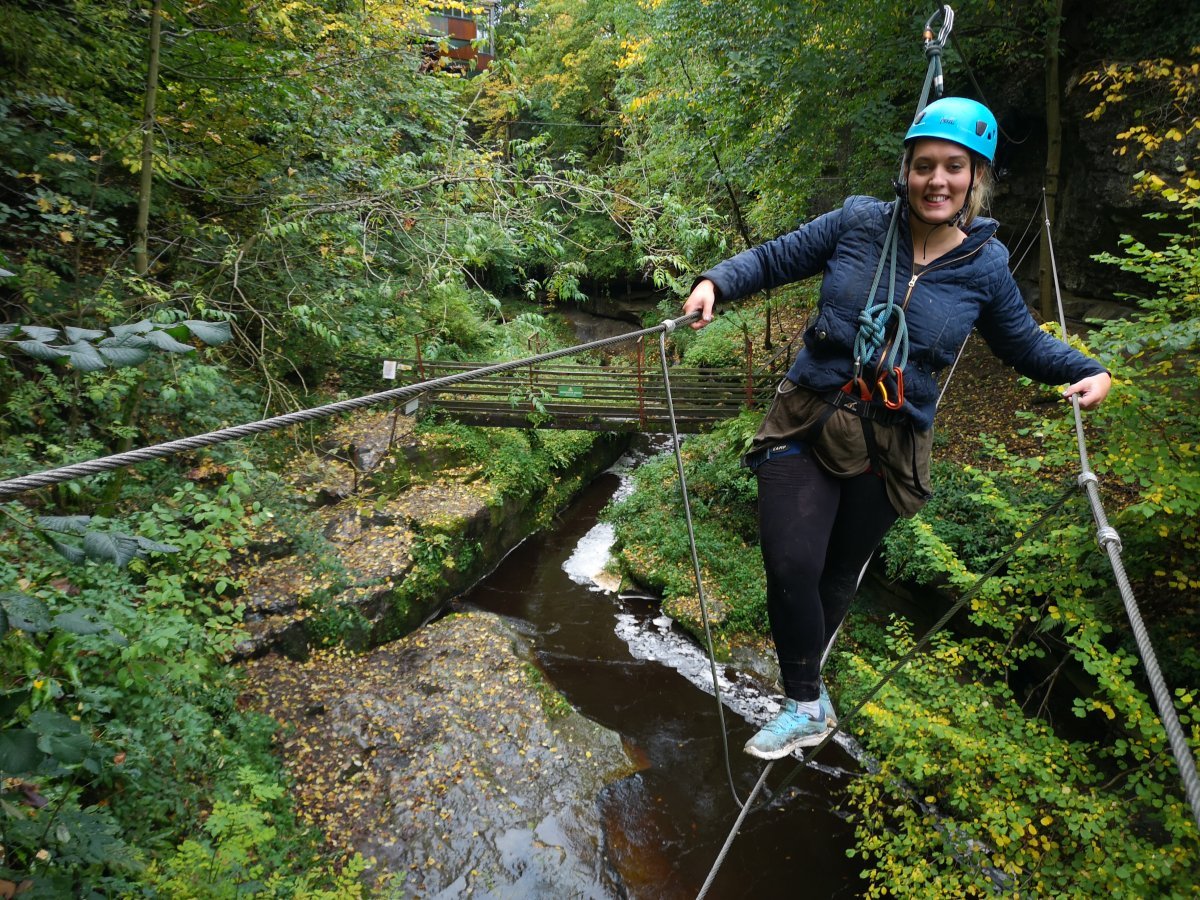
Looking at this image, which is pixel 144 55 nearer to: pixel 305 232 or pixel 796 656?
pixel 305 232

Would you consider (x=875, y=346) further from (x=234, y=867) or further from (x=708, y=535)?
(x=708, y=535)

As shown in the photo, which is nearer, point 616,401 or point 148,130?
point 148,130

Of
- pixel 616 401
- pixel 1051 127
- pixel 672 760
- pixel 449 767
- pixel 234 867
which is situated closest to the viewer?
pixel 234 867

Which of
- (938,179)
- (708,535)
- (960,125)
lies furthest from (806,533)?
(708,535)

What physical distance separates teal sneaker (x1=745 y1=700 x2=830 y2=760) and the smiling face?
161 cm

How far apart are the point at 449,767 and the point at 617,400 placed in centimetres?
579

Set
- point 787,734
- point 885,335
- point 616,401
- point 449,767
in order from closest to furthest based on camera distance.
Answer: point 885,335 → point 787,734 → point 449,767 → point 616,401

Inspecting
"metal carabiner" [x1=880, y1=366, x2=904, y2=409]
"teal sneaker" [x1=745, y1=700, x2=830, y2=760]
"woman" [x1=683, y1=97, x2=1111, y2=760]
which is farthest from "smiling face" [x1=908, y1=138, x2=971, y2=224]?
"teal sneaker" [x1=745, y1=700, x2=830, y2=760]

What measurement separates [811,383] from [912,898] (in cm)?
341

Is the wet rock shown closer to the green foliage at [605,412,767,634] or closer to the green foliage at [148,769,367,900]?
the green foliage at [148,769,367,900]

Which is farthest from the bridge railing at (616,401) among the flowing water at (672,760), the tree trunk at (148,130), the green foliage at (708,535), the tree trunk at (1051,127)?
the tree trunk at (148,130)

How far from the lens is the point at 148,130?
405 centimetres

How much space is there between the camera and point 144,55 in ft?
14.3

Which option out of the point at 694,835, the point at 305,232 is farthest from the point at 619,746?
the point at 305,232
